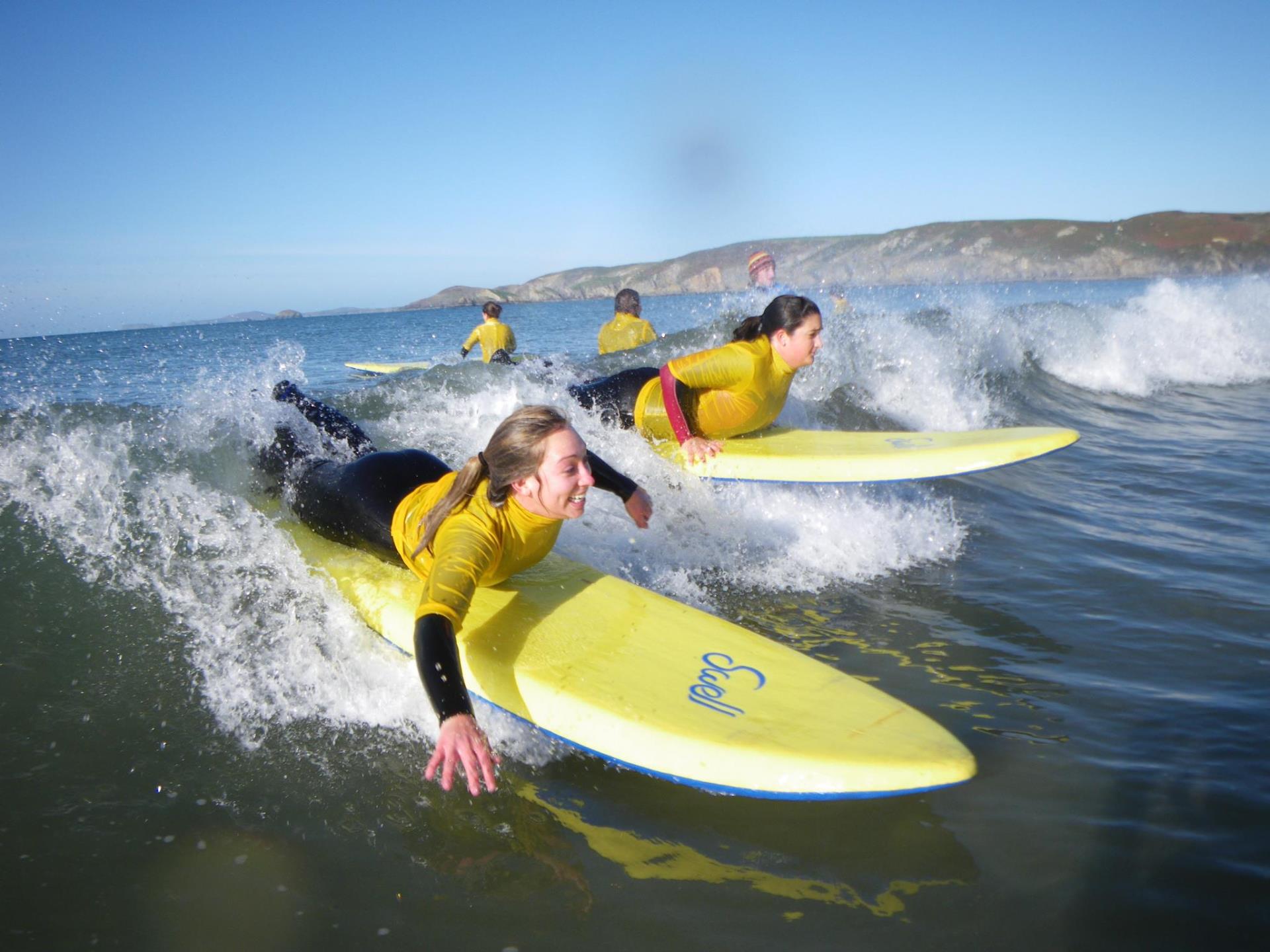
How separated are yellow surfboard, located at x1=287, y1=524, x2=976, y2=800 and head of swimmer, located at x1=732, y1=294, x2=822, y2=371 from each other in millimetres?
2284

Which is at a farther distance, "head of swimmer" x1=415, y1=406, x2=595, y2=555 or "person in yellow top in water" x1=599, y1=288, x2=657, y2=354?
"person in yellow top in water" x1=599, y1=288, x2=657, y2=354

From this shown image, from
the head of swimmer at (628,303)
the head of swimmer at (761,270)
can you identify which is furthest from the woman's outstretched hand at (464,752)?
the head of swimmer at (628,303)

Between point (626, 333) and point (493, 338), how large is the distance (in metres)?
1.94

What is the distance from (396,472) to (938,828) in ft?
8.45

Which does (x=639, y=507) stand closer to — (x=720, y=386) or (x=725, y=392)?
(x=720, y=386)

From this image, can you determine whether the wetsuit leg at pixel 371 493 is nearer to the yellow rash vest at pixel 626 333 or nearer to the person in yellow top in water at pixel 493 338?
the yellow rash vest at pixel 626 333

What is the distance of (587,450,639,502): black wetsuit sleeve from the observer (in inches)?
134

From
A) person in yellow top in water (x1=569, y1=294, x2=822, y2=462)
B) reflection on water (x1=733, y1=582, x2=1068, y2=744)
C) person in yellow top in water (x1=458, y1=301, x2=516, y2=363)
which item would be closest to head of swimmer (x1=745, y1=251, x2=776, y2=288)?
person in yellow top in water (x1=458, y1=301, x2=516, y2=363)

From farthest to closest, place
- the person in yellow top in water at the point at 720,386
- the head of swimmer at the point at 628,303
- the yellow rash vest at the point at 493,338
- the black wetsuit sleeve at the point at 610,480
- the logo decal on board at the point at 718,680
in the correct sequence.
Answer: the yellow rash vest at the point at 493,338 → the head of swimmer at the point at 628,303 → the person in yellow top in water at the point at 720,386 → the black wetsuit sleeve at the point at 610,480 → the logo decal on board at the point at 718,680

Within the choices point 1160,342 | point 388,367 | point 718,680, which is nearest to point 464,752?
point 718,680

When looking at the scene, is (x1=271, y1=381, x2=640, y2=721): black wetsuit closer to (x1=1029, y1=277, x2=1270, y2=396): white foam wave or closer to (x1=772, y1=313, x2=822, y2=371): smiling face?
(x1=772, y1=313, x2=822, y2=371): smiling face

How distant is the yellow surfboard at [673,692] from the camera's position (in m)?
2.29

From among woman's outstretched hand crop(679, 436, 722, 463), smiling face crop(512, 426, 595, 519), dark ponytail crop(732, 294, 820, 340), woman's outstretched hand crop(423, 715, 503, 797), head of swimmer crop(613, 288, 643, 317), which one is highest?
head of swimmer crop(613, 288, 643, 317)

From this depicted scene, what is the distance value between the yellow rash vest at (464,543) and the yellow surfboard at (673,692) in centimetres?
22
